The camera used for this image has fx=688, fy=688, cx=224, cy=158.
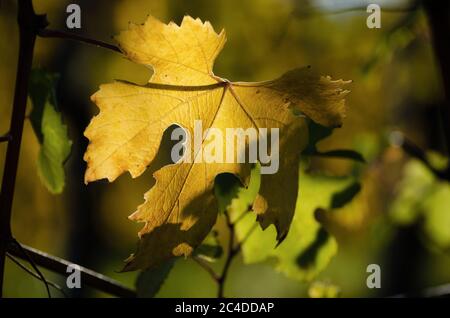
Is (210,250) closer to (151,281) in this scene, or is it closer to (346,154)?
(151,281)

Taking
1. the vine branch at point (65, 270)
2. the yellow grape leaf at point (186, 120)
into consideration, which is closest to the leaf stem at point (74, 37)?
the yellow grape leaf at point (186, 120)

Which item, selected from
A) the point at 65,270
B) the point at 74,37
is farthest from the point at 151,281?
the point at 74,37

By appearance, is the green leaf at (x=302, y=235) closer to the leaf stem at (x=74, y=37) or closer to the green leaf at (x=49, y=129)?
the green leaf at (x=49, y=129)

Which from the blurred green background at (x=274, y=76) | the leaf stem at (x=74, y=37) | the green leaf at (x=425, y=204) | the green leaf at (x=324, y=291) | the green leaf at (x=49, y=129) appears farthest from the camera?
the green leaf at (x=425, y=204)

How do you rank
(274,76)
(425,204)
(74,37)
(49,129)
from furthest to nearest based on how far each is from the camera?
(274,76), (425,204), (49,129), (74,37)

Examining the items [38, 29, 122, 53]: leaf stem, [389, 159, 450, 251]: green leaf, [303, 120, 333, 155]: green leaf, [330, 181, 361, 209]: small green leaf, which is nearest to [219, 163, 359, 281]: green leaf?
[330, 181, 361, 209]: small green leaf

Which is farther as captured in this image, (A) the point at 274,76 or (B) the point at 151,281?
(A) the point at 274,76
